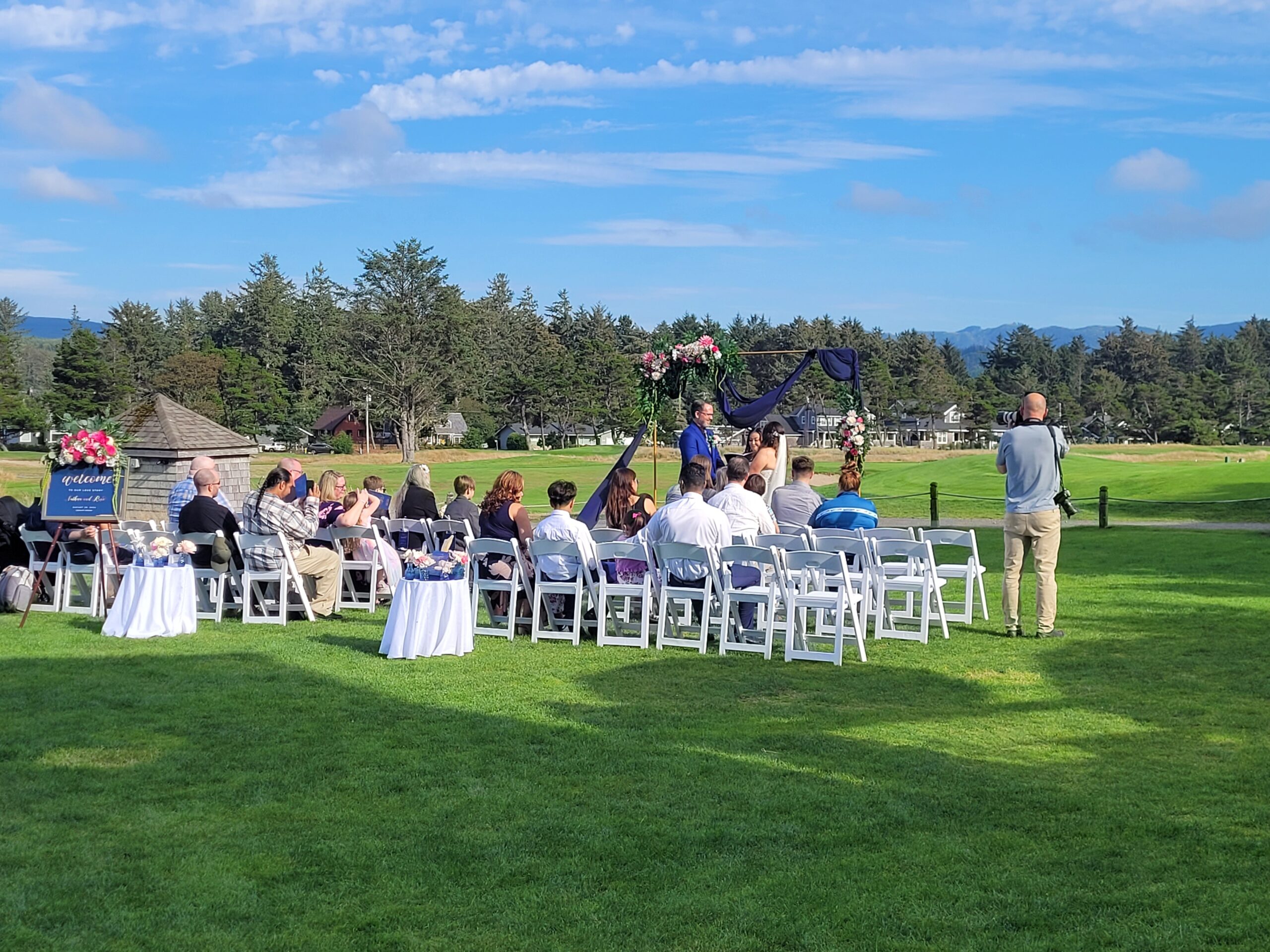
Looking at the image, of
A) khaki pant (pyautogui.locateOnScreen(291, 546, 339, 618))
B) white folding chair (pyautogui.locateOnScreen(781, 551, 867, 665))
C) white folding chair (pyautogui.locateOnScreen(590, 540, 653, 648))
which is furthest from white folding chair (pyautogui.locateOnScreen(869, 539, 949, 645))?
khaki pant (pyautogui.locateOnScreen(291, 546, 339, 618))

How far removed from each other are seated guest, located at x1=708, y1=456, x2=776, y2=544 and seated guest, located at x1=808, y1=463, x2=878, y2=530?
90 centimetres

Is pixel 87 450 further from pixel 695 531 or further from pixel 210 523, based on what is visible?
pixel 695 531

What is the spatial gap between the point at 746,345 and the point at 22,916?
128352mm

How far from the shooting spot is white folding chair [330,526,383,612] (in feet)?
38.9

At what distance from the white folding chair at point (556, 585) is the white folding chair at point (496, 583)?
0.51 ft

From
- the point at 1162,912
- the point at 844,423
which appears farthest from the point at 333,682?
the point at 844,423

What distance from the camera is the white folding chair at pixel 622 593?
10227 millimetres

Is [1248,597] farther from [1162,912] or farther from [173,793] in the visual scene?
[173,793]

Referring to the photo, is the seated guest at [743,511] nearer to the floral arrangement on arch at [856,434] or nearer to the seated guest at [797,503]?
the seated guest at [797,503]

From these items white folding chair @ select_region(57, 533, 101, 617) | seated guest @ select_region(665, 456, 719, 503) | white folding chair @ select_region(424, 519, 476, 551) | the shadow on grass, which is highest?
seated guest @ select_region(665, 456, 719, 503)

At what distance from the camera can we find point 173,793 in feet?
20.1

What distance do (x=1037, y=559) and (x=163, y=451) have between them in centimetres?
2072

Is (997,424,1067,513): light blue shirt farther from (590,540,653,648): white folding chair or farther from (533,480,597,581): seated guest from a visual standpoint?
(533,480,597,581): seated guest

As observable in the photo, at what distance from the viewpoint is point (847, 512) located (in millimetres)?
11883
